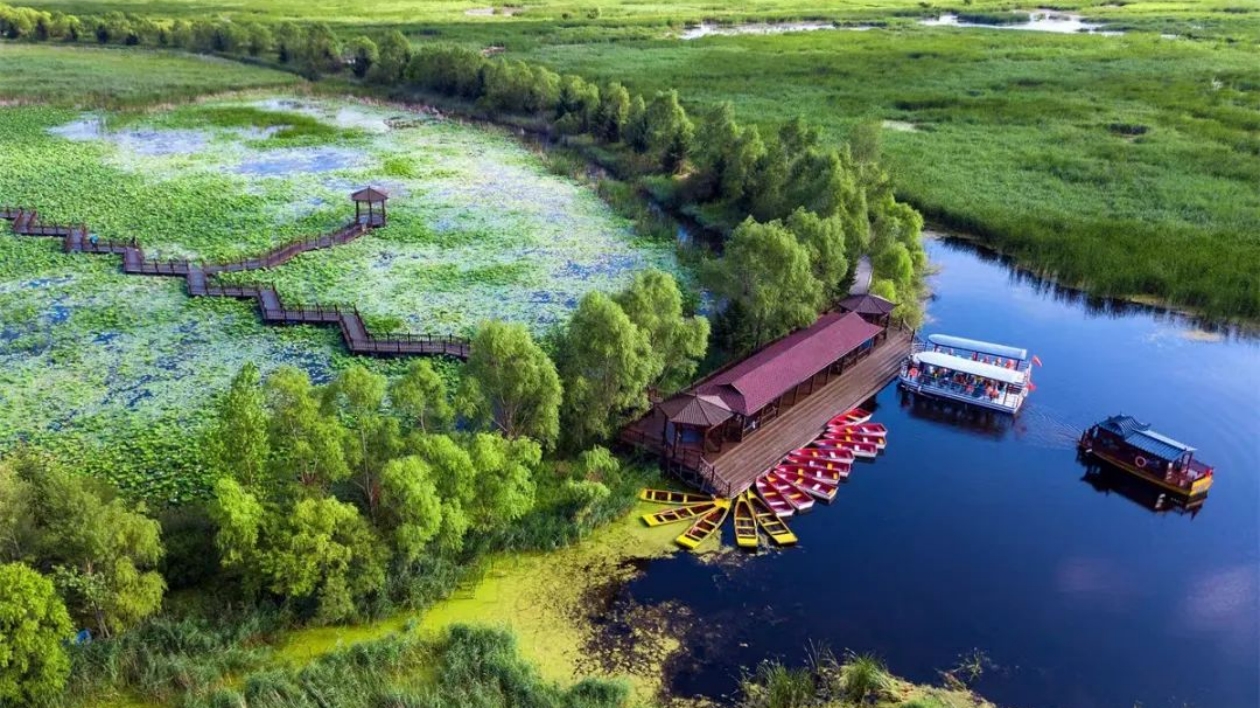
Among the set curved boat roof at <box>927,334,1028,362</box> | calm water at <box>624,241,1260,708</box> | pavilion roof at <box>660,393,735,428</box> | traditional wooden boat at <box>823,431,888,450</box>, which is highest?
curved boat roof at <box>927,334,1028,362</box>

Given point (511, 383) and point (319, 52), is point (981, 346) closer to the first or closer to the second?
point (511, 383)

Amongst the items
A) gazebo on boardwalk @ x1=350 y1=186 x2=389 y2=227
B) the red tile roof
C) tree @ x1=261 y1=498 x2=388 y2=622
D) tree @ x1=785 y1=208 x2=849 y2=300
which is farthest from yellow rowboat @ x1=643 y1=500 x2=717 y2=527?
gazebo on boardwalk @ x1=350 y1=186 x2=389 y2=227

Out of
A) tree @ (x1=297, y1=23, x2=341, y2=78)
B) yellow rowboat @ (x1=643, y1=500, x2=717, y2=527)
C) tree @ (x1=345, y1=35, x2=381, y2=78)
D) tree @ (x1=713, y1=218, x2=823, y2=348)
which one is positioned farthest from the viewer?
tree @ (x1=297, y1=23, x2=341, y2=78)

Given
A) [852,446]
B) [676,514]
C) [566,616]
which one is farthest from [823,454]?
[566,616]

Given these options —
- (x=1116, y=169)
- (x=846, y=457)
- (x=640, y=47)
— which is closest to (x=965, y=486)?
(x=846, y=457)

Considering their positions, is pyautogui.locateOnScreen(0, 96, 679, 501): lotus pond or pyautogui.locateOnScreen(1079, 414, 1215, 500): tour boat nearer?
pyautogui.locateOnScreen(1079, 414, 1215, 500): tour boat

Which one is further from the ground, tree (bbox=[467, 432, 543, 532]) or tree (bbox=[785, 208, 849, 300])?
tree (bbox=[785, 208, 849, 300])

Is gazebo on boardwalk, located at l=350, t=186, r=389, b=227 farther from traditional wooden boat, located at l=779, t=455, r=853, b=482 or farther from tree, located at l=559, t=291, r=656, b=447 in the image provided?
traditional wooden boat, located at l=779, t=455, r=853, b=482
